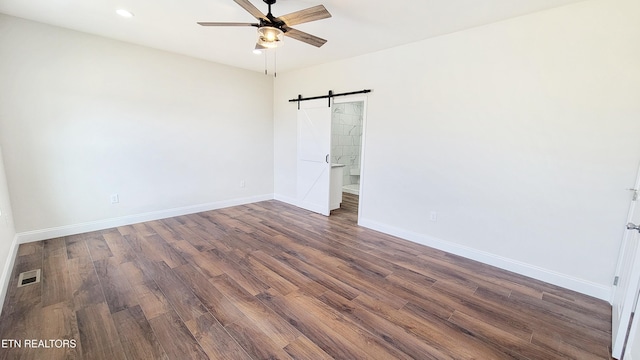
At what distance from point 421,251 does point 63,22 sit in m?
5.22

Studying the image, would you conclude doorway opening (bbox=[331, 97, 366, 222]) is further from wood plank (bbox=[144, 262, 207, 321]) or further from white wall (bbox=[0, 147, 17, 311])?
white wall (bbox=[0, 147, 17, 311])

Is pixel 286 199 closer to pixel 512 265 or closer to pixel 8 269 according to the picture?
pixel 8 269

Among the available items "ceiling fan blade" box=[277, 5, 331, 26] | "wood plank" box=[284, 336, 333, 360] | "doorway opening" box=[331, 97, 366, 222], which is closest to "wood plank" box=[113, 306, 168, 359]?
"wood plank" box=[284, 336, 333, 360]

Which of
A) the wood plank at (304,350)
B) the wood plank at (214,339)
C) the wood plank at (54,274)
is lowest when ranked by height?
the wood plank at (304,350)

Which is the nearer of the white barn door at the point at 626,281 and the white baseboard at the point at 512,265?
the white barn door at the point at 626,281

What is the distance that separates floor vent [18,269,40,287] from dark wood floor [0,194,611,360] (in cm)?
7

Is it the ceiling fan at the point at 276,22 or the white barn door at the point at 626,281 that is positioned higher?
the ceiling fan at the point at 276,22

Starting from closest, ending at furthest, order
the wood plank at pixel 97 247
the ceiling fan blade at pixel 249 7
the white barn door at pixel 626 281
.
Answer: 1. the white barn door at pixel 626 281
2. the ceiling fan blade at pixel 249 7
3. the wood plank at pixel 97 247

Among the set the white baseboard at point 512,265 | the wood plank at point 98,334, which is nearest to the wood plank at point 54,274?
the wood plank at point 98,334

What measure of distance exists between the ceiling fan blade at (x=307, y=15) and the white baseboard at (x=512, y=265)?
9.53 feet

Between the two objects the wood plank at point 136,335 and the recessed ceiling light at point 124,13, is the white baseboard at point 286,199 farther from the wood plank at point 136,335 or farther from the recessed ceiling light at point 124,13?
the recessed ceiling light at point 124,13

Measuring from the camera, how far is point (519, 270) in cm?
286

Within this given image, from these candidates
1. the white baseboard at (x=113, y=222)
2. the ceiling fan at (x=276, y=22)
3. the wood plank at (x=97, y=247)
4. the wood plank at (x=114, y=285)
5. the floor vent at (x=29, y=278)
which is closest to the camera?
the ceiling fan at (x=276, y=22)

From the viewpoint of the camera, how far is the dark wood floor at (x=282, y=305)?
180 centimetres
